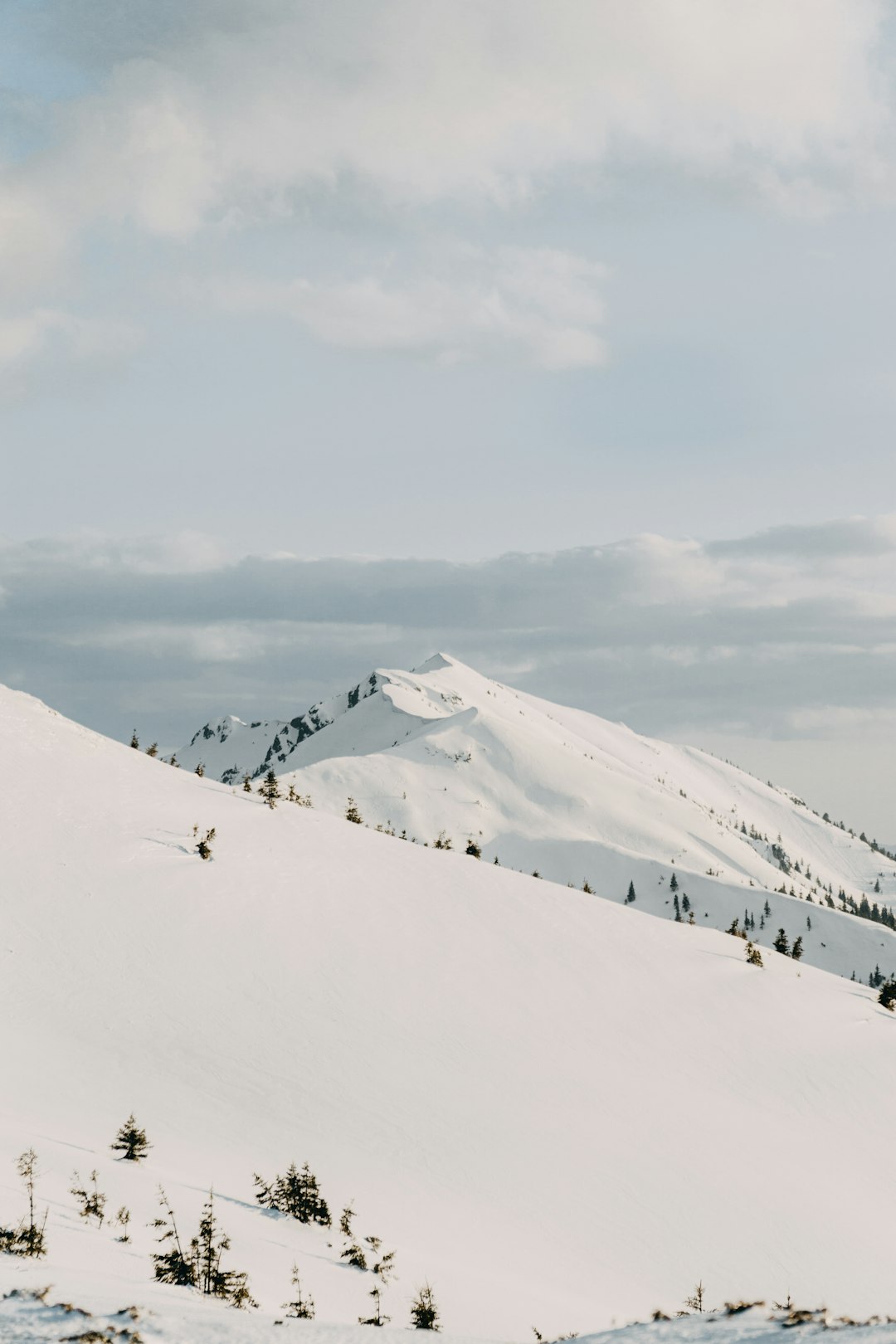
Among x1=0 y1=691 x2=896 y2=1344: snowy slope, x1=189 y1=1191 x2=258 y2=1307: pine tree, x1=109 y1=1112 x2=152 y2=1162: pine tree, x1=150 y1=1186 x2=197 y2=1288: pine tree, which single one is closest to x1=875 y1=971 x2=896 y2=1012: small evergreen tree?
x1=0 y1=691 x2=896 y2=1344: snowy slope

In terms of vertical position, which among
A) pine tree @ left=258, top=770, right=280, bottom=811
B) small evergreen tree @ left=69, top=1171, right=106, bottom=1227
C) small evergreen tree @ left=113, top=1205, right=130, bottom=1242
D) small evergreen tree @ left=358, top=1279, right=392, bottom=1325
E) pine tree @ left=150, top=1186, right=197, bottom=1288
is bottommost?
small evergreen tree @ left=358, top=1279, right=392, bottom=1325

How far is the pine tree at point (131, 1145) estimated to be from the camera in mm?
20703

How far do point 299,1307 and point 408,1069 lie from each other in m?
17.1

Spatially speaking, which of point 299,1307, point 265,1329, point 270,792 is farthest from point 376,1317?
Answer: point 270,792

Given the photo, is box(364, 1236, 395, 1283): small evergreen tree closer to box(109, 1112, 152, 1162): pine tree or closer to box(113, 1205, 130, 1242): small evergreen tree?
box(113, 1205, 130, 1242): small evergreen tree

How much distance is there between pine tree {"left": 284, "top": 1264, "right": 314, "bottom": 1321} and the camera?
41.3 ft

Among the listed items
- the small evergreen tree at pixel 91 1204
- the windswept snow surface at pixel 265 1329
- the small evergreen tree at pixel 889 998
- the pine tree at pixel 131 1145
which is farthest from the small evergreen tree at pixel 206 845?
the small evergreen tree at pixel 889 998

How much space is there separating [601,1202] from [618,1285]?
134 inches

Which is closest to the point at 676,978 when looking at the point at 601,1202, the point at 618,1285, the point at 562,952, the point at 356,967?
the point at 562,952

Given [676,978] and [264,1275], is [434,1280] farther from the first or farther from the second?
[676,978]

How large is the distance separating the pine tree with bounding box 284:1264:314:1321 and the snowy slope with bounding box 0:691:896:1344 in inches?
14.5

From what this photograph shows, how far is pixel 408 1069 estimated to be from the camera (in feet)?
95.8

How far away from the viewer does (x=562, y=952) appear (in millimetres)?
39344

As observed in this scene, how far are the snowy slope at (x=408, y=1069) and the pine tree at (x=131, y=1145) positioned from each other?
47cm
